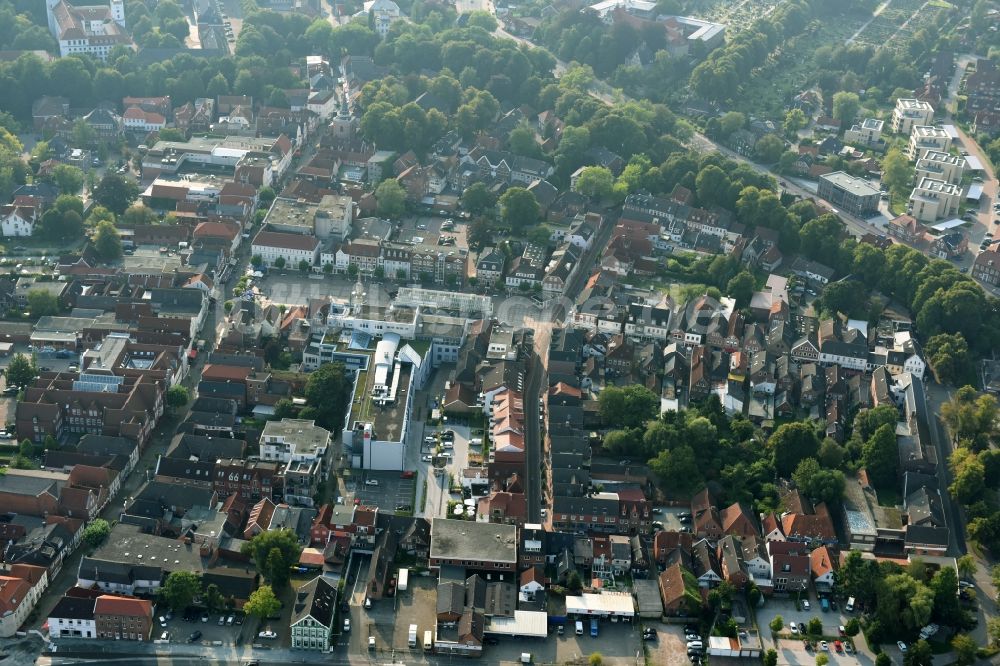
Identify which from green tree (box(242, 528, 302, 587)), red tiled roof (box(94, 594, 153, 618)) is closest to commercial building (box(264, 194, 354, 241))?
green tree (box(242, 528, 302, 587))

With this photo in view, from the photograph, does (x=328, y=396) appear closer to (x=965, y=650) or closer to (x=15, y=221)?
(x=15, y=221)

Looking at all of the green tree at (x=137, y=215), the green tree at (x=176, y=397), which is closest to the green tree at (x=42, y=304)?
the green tree at (x=137, y=215)

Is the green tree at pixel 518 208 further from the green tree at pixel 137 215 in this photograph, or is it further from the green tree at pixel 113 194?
the green tree at pixel 113 194

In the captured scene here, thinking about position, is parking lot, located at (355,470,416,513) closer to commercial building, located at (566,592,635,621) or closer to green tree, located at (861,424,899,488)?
commercial building, located at (566,592,635,621)

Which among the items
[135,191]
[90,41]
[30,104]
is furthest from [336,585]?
[90,41]

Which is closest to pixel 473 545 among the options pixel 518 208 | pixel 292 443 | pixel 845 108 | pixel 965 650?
pixel 292 443

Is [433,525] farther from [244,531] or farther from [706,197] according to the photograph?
[706,197]
